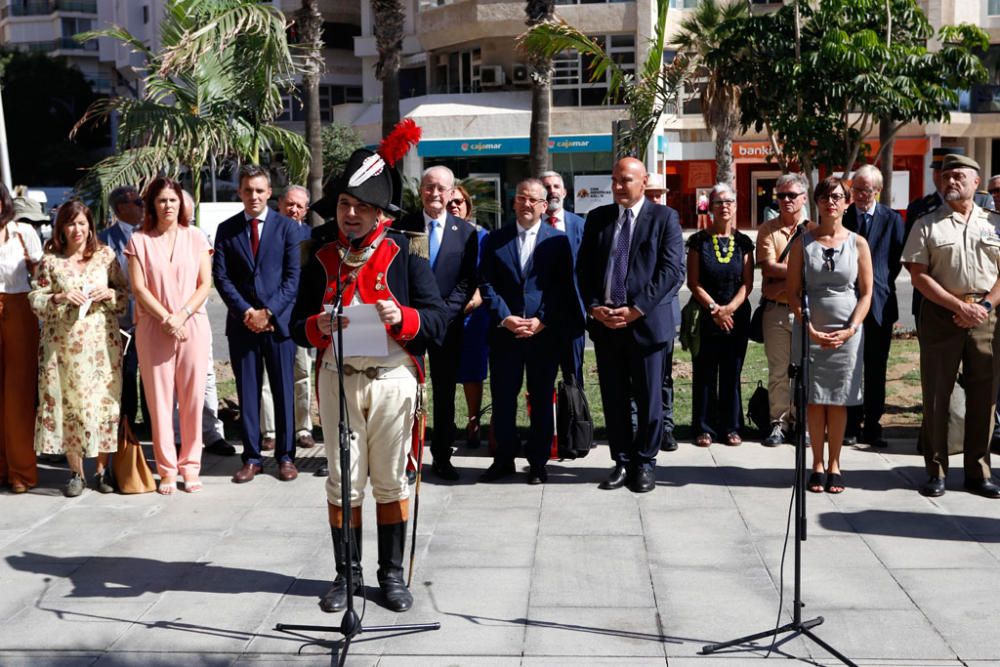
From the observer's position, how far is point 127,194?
924 centimetres

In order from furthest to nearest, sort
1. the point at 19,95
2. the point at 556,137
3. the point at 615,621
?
1. the point at 19,95
2. the point at 556,137
3. the point at 615,621

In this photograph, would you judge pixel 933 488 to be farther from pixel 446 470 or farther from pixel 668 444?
pixel 446 470

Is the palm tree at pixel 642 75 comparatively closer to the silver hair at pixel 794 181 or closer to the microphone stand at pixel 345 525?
the silver hair at pixel 794 181

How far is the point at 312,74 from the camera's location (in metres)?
20.5

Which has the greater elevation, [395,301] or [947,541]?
[395,301]

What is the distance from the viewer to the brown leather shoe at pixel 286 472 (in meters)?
8.48

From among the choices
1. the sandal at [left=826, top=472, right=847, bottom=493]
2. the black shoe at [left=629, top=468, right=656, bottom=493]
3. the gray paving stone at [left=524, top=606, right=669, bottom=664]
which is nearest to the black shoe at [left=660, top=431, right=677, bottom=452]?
the black shoe at [left=629, top=468, right=656, bottom=493]

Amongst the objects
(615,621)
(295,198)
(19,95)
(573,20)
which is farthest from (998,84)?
(19,95)

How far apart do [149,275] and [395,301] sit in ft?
10.4

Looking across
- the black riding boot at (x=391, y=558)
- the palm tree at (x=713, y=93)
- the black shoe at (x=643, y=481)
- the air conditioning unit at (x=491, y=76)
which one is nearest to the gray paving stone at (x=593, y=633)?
the black riding boot at (x=391, y=558)

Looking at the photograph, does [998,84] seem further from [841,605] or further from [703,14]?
[841,605]

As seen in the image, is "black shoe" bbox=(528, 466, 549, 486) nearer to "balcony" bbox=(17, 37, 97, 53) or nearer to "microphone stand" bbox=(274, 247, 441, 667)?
"microphone stand" bbox=(274, 247, 441, 667)

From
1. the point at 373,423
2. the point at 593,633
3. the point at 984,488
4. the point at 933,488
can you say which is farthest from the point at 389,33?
the point at 593,633

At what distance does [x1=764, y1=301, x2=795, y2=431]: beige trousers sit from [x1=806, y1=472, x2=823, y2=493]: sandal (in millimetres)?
1273
